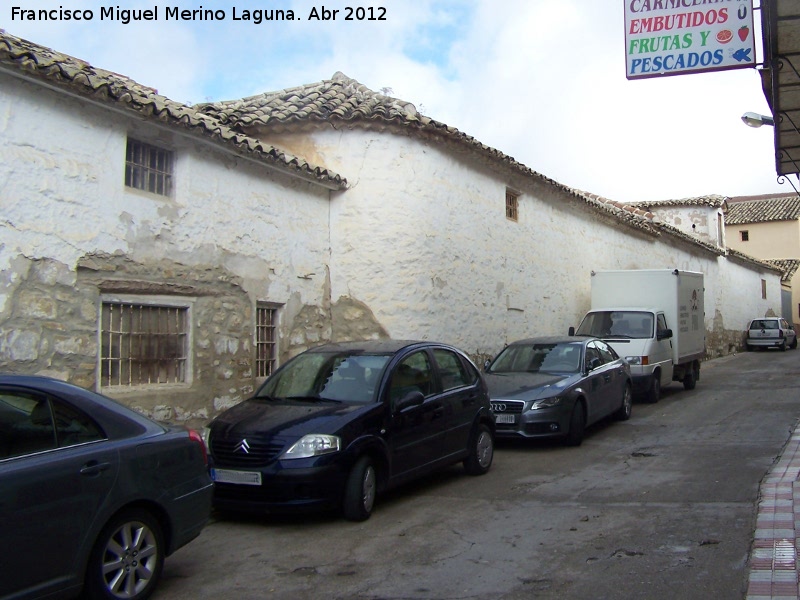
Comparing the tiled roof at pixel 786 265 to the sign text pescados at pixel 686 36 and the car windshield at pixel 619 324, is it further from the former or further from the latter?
the sign text pescados at pixel 686 36

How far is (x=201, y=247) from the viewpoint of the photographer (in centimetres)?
948

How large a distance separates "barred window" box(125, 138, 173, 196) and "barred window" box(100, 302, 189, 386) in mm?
1442

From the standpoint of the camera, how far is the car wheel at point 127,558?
4.37 metres

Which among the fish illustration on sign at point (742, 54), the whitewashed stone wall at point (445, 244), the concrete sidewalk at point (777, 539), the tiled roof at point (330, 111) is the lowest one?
the concrete sidewalk at point (777, 539)

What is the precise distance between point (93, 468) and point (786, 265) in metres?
48.2

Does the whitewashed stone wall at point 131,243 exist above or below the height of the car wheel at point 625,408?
above

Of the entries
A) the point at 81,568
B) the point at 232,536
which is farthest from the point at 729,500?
the point at 81,568

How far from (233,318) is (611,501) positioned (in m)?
5.30

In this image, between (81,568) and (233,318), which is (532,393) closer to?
(233,318)

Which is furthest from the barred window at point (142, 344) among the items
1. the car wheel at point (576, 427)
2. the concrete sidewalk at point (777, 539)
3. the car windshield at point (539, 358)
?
the concrete sidewalk at point (777, 539)

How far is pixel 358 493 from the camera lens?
21.3 feet

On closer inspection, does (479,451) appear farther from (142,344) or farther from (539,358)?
(142,344)

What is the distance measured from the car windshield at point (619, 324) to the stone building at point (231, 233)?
1587mm

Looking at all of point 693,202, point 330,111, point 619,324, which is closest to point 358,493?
point 330,111
